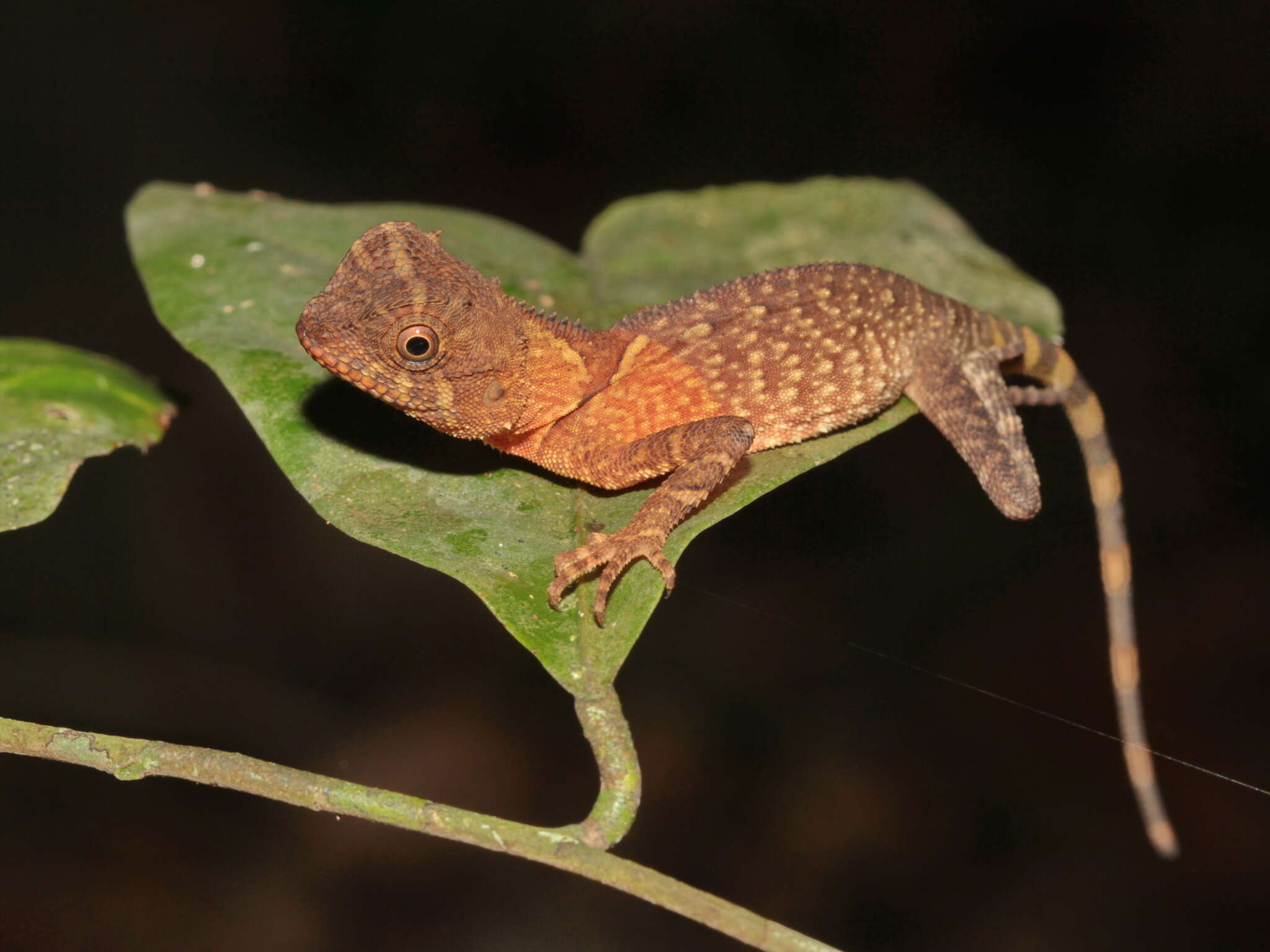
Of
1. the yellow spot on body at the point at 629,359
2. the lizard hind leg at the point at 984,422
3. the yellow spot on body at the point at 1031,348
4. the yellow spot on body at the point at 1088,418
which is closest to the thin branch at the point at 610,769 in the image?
the yellow spot on body at the point at 629,359

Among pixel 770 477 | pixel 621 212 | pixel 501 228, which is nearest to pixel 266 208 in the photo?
pixel 501 228

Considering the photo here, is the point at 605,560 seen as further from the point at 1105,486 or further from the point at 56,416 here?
the point at 1105,486

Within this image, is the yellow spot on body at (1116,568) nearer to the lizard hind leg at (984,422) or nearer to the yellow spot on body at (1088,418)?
the yellow spot on body at (1088,418)

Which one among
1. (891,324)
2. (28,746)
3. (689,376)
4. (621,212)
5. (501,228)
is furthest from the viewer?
(621,212)

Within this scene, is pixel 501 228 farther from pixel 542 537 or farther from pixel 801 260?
pixel 542 537

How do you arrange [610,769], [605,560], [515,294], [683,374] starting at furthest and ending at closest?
[515,294], [683,374], [605,560], [610,769]

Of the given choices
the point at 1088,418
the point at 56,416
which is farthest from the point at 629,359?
the point at 1088,418
